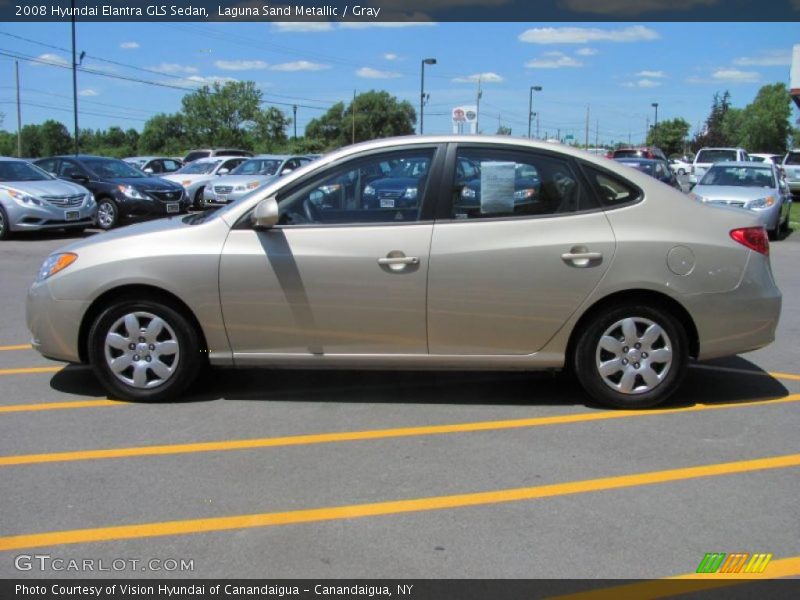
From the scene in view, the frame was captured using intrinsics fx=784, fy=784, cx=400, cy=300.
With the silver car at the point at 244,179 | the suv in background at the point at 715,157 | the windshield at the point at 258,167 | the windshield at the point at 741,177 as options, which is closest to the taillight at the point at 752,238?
the windshield at the point at 741,177

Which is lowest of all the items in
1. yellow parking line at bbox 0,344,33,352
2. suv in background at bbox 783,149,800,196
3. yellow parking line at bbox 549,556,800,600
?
yellow parking line at bbox 549,556,800,600

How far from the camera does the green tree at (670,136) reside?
88.6 metres

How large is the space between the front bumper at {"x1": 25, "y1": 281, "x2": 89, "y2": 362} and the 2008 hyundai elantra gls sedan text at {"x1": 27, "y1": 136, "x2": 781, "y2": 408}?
0.04 feet

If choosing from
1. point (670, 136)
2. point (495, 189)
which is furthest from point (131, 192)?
point (670, 136)

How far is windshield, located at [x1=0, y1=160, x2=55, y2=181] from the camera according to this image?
15261 mm

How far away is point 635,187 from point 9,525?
13.2ft

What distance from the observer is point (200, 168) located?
24562mm

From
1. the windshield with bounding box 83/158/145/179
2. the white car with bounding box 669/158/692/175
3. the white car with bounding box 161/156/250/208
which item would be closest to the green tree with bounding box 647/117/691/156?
the white car with bounding box 669/158/692/175

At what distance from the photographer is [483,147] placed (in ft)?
16.7

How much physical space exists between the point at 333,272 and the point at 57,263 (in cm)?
188

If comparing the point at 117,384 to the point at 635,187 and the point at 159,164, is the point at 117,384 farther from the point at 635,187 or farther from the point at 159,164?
the point at 159,164

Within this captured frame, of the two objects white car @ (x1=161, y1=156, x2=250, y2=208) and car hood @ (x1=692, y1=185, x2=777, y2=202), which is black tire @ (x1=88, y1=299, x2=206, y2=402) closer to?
car hood @ (x1=692, y1=185, x2=777, y2=202)

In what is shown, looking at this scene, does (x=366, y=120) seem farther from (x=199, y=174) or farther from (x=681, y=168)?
(x=199, y=174)

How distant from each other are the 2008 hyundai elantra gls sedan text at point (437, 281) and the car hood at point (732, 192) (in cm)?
1095
